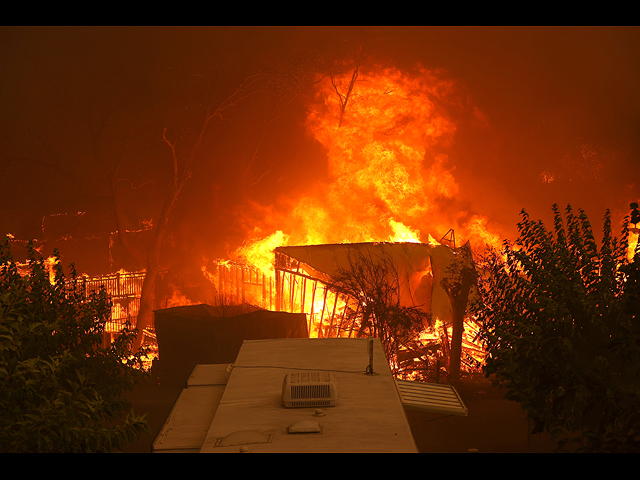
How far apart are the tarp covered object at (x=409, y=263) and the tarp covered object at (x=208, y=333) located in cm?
235

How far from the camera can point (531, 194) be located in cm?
2175

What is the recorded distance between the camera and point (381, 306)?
50.8ft

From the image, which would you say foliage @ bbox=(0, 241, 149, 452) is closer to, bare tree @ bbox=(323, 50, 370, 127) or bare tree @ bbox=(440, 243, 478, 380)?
bare tree @ bbox=(440, 243, 478, 380)

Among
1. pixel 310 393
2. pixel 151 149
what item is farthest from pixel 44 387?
pixel 151 149

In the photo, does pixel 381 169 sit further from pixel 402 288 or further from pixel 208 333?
pixel 208 333

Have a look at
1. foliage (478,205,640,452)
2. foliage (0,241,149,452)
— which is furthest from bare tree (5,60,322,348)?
foliage (478,205,640,452)

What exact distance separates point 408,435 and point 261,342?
483cm

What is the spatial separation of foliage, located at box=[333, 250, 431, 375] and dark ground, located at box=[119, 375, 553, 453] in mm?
1902

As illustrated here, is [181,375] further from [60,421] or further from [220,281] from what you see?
[60,421]

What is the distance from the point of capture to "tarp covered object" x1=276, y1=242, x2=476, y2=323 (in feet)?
55.1

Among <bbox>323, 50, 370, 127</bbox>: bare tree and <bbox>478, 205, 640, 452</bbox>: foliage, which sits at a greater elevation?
<bbox>323, 50, 370, 127</bbox>: bare tree

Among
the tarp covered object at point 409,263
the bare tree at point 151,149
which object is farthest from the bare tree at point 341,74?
the tarp covered object at point 409,263

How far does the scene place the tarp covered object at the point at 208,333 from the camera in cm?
1475

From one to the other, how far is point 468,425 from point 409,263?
5.53 m
